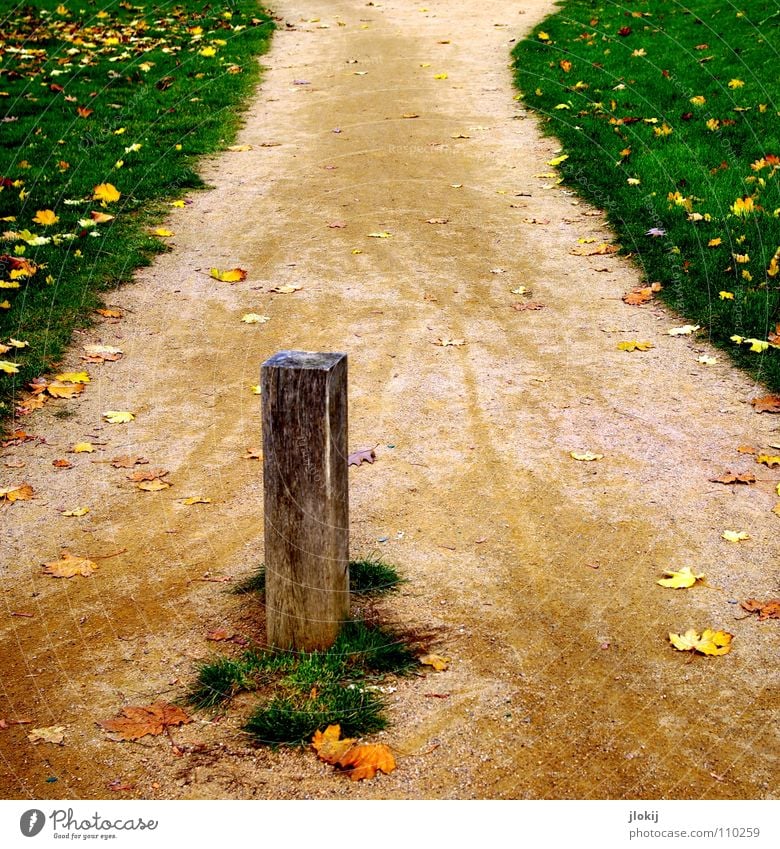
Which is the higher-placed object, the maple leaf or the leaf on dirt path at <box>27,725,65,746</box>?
the leaf on dirt path at <box>27,725,65,746</box>

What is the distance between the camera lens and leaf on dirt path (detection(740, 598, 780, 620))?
12.5ft

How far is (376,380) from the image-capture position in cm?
601

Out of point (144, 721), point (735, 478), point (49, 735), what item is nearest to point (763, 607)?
point (735, 478)

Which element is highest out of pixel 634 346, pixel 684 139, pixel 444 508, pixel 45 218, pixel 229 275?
pixel 684 139

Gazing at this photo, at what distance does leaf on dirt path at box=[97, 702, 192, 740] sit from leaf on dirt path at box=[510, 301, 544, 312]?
444cm

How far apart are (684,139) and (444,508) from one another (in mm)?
6287

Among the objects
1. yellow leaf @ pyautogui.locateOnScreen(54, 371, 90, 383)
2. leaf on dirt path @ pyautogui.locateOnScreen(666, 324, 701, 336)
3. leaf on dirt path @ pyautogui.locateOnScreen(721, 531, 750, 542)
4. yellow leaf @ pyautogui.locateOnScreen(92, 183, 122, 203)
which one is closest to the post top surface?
leaf on dirt path @ pyautogui.locateOnScreen(721, 531, 750, 542)

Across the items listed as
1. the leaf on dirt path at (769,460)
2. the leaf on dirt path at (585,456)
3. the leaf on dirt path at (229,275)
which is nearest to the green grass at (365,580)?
the leaf on dirt path at (585,456)

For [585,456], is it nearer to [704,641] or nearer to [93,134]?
[704,641]

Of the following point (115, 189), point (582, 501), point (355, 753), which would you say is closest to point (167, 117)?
point (115, 189)

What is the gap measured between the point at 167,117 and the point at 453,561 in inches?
324

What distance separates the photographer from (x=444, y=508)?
4.67 meters

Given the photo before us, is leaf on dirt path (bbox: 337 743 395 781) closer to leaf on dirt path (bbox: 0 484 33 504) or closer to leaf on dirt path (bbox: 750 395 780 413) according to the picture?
leaf on dirt path (bbox: 0 484 33 504)
